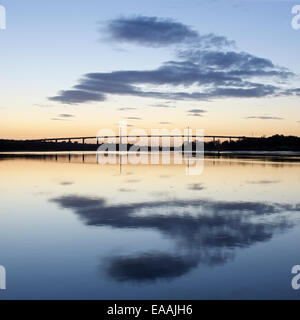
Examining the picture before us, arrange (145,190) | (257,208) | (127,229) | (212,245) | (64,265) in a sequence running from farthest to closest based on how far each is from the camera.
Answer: (145,190)
(257,208)
(127,229)
(212,245)
(64,265)

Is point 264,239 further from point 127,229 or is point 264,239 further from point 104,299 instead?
point 104,299

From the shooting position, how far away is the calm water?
817cm

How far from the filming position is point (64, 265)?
9.55 meters

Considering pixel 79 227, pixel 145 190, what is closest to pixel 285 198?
pixel 145 190

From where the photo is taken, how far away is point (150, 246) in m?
11.2

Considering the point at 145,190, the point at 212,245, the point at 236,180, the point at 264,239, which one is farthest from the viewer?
the point at 236,180

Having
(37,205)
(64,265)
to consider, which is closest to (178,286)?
(64,265)

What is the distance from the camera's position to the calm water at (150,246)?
817 cm

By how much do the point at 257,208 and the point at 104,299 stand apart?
1179cm
